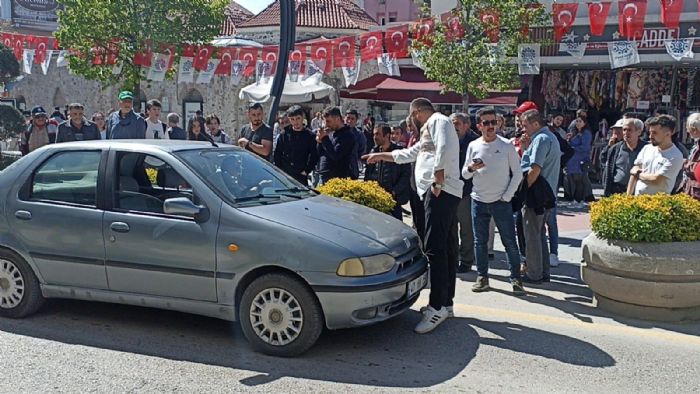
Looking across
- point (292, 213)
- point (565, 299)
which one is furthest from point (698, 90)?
point (292, 213)

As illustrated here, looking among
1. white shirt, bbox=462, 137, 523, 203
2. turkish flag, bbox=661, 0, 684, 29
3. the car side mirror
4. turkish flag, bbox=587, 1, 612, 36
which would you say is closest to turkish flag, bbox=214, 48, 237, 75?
turkish flag, bbox=587, 1, 612, 36

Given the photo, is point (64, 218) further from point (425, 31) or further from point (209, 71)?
point (209, 71)

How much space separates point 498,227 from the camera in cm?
662

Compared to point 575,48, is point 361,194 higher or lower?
lower

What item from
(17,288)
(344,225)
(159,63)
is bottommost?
(17,288)

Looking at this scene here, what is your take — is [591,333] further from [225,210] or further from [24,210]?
[24,210]

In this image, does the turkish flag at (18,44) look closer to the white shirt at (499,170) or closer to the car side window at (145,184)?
the car side window at (145,184)

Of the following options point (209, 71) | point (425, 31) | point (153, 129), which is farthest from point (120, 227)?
point (209, 71)

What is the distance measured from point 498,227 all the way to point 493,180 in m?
0.50

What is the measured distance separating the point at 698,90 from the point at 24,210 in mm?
17387

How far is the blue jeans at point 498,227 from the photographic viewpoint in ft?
21.5

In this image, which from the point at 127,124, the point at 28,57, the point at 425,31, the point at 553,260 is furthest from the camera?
the point at 28,57

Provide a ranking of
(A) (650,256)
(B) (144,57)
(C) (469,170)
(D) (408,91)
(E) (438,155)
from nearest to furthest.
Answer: (E) (438,155) < (A) (650,256) < (C) (469,170) < (D) (408,91) < (B) (144,57)

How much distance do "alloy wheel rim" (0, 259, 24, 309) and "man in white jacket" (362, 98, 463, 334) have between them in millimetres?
3397
